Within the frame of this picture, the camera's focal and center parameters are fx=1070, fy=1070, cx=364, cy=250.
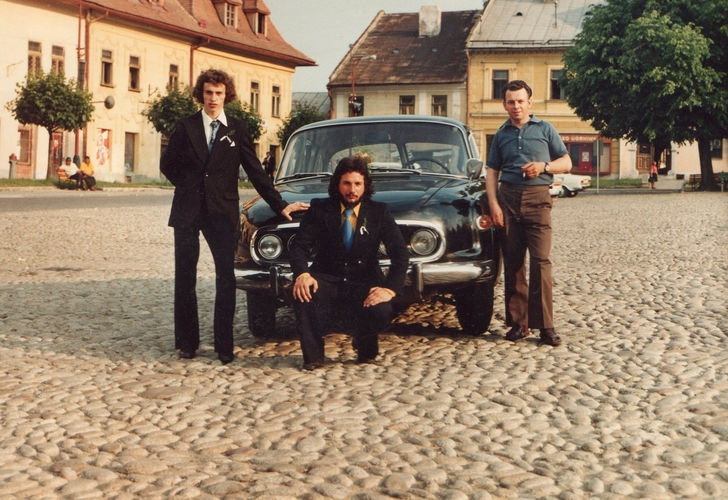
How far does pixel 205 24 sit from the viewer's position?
53594 millimetres

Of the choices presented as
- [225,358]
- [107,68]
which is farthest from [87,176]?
[225,358]

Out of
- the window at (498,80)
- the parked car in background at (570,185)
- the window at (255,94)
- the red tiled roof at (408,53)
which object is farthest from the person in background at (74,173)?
the window at (498,80)

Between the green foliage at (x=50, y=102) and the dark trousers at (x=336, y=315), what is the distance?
35.1 meters

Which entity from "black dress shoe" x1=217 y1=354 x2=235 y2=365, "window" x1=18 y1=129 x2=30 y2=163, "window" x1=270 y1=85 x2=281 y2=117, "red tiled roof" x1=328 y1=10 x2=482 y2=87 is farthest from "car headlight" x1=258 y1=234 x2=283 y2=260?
"red tiled roof" x1=328 y1=10 x2=482 y2=87

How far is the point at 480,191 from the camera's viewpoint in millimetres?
7699

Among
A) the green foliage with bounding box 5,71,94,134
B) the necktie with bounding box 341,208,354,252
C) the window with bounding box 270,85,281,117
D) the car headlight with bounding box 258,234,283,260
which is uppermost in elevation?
the window with bounding box 270,85,281,117

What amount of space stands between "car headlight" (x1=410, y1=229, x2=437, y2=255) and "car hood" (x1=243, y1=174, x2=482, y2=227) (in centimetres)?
16

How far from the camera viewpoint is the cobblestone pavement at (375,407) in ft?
13.5

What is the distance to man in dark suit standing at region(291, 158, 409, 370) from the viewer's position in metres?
6.38

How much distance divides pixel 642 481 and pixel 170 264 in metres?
9.68

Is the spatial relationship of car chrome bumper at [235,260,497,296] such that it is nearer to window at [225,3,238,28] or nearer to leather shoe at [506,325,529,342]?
leather shoe at [506,325,529,342]

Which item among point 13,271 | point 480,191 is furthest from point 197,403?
point 13,271

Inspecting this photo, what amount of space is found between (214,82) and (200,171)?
0.55 meters

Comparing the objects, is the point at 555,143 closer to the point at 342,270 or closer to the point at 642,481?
the point at 342,270
